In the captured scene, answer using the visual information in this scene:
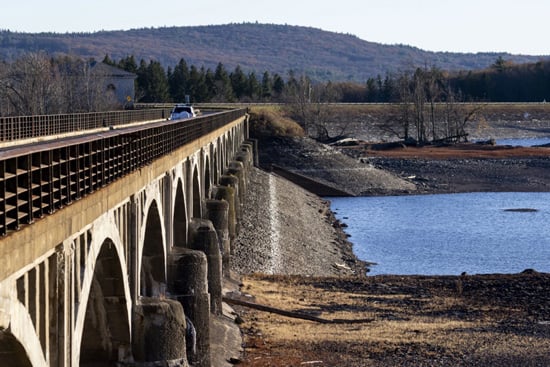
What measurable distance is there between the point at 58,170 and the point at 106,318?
4.86 m

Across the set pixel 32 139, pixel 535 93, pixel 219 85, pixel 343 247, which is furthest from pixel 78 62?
pixel 535 93

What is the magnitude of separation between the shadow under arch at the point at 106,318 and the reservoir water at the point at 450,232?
25716 millimetres

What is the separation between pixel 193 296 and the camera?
21.3 metres

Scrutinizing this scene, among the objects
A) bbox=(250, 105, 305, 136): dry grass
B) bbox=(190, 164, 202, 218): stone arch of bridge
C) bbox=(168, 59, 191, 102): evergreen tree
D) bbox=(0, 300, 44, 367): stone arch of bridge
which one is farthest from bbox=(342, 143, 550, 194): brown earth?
bbox=(0, 300, 44, 367): stone arch of bridge

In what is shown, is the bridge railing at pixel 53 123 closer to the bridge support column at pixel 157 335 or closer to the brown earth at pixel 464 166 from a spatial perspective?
the bridge support column at pixel 157 335

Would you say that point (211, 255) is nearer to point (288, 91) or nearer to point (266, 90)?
point (288, 91)

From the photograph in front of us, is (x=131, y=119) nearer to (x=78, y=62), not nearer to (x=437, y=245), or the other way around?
(x=437, y=245)

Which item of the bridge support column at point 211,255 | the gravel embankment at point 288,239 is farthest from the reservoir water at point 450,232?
the bridge support column at point 211,255

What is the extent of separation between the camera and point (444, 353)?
23.2 metres

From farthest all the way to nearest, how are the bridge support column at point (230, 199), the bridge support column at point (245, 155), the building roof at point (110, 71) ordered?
the building roof at point (110, 71), the bridge support column at point (245, 155), the bridge support column at point (230, 199)

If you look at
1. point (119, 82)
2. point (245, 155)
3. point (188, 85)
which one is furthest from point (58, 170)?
point (188, 85)

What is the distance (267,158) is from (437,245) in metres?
36.6

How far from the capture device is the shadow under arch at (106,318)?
15.0 metres

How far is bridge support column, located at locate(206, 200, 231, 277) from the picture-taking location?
3209 cm
